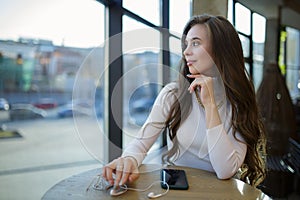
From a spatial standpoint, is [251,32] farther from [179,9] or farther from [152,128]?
[152,128]

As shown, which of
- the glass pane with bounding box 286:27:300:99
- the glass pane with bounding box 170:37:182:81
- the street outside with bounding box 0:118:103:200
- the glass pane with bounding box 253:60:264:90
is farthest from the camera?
the glass pane with bounding box 286:27:300:99

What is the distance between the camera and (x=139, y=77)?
1615mm

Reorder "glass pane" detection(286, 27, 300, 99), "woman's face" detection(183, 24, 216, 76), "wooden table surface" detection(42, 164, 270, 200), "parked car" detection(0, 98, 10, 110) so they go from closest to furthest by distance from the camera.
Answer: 1. "wooden table surface" detection(42, 164, 270, 200)
2. "woman's face" detection(183, 24, 216, 76)
3. "parked car" detection(0, 98, 10, 110)
4. "glass pane" detection(286, 27, 300, 99)

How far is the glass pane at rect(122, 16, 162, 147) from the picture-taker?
129 cm

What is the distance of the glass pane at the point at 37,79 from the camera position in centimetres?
207

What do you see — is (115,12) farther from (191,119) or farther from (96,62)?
(191,119)

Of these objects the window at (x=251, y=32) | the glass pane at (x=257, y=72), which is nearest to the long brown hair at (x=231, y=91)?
the window at (x=251, y=32)

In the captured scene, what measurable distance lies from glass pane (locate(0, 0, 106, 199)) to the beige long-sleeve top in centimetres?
69

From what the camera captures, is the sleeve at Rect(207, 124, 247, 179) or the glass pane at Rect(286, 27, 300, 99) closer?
the sleeve at Rect(207, 124, 247, 179)

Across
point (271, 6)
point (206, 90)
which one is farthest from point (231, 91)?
point (271, 6)

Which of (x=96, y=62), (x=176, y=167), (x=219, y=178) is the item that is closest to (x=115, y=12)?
(x=96, y=62)

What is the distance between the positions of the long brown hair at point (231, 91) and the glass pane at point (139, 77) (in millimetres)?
173

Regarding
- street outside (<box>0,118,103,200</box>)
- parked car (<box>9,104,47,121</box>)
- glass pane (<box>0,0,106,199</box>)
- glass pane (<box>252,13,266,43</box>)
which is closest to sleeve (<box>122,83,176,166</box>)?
glass pane (<box>0,0,106,199</box>)

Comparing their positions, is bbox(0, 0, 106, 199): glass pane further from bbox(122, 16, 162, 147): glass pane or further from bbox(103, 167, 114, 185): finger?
bbox(103, 167, 114, 185): finger
